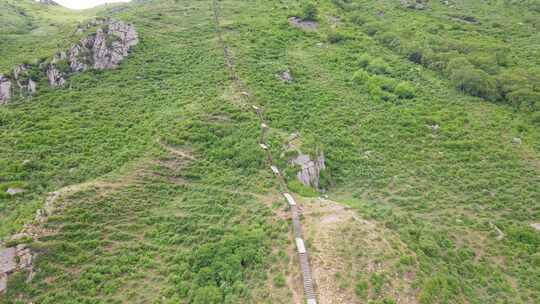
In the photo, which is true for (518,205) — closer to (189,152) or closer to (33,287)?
(189,152)

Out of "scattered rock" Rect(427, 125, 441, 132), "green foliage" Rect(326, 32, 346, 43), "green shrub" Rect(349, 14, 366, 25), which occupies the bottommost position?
"scattered rock" Rect(427, 125, 441, 132)

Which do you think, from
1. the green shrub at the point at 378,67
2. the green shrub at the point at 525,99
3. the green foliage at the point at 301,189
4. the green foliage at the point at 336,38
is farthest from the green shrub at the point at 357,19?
the green foliage at the point at 301,189

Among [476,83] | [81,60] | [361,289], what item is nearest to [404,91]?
[476,83]

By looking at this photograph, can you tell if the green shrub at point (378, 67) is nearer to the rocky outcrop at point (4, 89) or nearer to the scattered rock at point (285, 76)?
the scattered rock at point (285, 76)

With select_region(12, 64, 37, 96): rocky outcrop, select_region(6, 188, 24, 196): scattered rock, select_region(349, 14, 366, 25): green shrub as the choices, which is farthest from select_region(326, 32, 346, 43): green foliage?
select_region(6, 188, 24, 196): scattered rock

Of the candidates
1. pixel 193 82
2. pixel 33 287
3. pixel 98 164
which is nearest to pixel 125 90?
pixel 193 82

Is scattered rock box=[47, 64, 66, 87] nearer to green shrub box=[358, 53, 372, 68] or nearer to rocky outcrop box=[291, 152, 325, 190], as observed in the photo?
rocky outcrop box=[291, 152, 325, 190]
